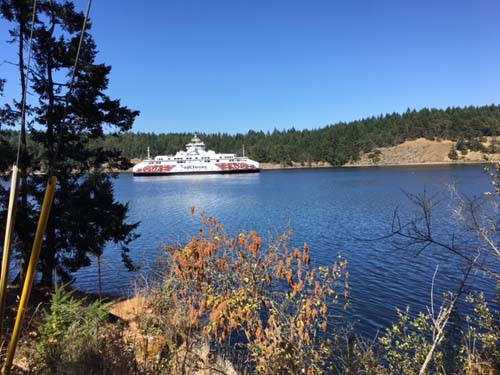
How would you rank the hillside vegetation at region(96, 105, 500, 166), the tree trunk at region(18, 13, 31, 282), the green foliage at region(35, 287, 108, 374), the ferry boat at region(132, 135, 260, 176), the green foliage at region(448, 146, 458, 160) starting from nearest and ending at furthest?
1. the green foliage at region(35, 287, 108, 374)
2. the tree trunk at region(18, 13, 31, 282)
3. the ferry boat at region(132, 135, 260, 176)
4. the green foliage at region(448, 146, 458, 160)
5. the hillside vegetation at region(96, 105, 500, 166)

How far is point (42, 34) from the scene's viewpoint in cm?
969

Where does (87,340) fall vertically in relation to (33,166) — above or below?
below

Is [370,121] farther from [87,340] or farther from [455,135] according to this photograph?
[87,340]

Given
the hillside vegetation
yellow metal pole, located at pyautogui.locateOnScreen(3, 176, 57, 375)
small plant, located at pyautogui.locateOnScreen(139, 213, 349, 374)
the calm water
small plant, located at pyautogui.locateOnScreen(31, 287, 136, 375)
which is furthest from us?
the hillside vegetation

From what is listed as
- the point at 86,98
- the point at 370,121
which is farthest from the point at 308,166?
the point at 86,98

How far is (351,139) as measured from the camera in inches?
5049

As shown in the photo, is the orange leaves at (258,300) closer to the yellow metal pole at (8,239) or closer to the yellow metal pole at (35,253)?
the yellow metal pole at (35,253)

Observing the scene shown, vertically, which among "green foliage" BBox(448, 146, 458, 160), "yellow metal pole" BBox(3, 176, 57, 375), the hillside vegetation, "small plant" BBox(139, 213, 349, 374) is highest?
the hillside vegetation

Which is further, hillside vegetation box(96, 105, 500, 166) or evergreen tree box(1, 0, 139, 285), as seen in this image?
hillside vegetation box(96, 105, 500, 166)

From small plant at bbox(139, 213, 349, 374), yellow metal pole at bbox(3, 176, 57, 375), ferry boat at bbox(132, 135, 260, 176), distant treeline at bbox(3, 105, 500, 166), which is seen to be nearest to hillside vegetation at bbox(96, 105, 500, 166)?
distant treeline at bbox(3, 105, 500, 166)

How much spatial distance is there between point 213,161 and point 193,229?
2945 inches

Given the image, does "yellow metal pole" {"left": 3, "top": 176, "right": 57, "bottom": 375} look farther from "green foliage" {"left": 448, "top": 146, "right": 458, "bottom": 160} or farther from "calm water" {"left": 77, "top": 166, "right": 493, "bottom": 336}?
"green foliage" {"left": 448, "top": 146, "right": 458, "bottom": 160}

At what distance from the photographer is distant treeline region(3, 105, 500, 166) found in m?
114

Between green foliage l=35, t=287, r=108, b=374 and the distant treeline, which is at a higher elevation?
the distant treeline
